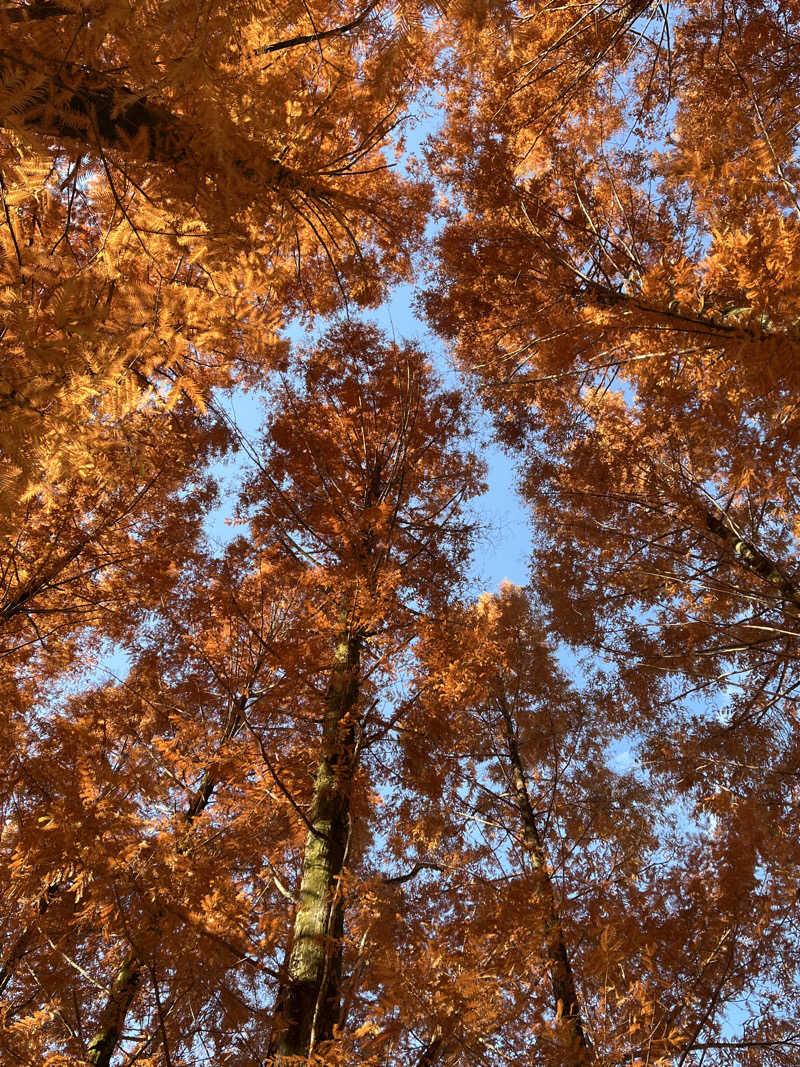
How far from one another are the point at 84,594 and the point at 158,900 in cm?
287

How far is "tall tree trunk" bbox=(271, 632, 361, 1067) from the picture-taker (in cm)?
252

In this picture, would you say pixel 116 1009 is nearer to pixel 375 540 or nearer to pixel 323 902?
pixel 323 902

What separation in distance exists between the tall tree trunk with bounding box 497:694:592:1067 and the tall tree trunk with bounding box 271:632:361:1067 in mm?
1131

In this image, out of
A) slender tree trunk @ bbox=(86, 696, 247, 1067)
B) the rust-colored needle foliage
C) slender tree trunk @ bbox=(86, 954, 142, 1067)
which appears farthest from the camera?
slender tree trunk @ bbox=(86, 954, 142, 1067)

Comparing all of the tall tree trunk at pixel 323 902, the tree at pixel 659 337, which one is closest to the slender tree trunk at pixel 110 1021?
the tall tree trunk at pixel 323 902

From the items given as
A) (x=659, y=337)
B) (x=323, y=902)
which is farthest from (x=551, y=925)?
(x=659, y=337)

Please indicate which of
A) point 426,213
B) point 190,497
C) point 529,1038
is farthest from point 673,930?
point 426,213

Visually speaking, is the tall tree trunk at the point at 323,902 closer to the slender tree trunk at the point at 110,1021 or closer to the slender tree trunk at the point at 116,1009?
the slender tree trunk at the point at 116,1009

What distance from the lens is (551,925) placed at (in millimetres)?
4250

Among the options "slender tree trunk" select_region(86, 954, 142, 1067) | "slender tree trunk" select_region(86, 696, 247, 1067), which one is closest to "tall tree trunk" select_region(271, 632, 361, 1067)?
"slender tree trunk" select_region(86, 696, 247, 1067)

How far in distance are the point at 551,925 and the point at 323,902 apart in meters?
Result: 2.20

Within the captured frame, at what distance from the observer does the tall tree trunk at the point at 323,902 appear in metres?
2.52

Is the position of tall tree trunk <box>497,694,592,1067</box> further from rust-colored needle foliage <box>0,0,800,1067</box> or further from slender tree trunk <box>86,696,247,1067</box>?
slender tree trunk <box>86,696,247,1067</box>

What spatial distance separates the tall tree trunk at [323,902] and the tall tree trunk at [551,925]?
1131 millimetres
